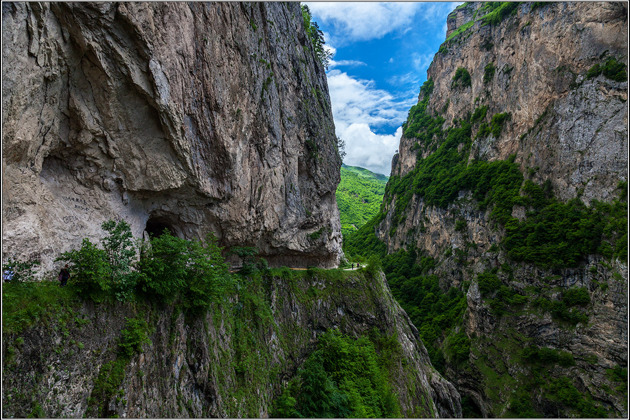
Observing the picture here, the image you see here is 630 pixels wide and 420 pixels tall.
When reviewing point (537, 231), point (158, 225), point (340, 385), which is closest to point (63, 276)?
point (158, 225)

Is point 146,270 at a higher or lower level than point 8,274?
lower

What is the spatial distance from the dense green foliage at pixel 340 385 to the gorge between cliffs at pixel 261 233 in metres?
0.14

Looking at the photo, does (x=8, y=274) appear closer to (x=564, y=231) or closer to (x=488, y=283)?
(x=488, y=283)

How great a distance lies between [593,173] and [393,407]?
35.7 metres

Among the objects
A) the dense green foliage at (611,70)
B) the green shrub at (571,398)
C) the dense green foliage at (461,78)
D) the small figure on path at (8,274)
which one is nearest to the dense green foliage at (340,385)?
the small figure on path at (8,274)

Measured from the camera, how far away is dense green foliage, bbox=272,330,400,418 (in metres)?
16.3

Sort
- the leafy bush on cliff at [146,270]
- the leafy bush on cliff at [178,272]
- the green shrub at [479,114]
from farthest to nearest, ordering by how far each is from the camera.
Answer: the green shrub at [479,114] → the leafy bush on cliff at [178,272] → the leafy bush on cliff at [146,270]

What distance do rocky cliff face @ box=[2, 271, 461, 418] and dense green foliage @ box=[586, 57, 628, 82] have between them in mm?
38432

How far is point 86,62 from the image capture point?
33.2ft

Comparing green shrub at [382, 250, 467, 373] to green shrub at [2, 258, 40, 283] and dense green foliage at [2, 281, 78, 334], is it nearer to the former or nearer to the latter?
dense green foliage at [2, 281, 78, 334]

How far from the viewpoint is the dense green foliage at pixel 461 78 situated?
66.4 meters

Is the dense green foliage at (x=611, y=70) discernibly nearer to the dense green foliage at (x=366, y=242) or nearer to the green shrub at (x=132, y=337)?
the dense green foliage at (x=366, y=242)

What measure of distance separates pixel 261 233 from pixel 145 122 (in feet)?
33.5

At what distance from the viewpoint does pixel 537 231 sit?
128 feet
